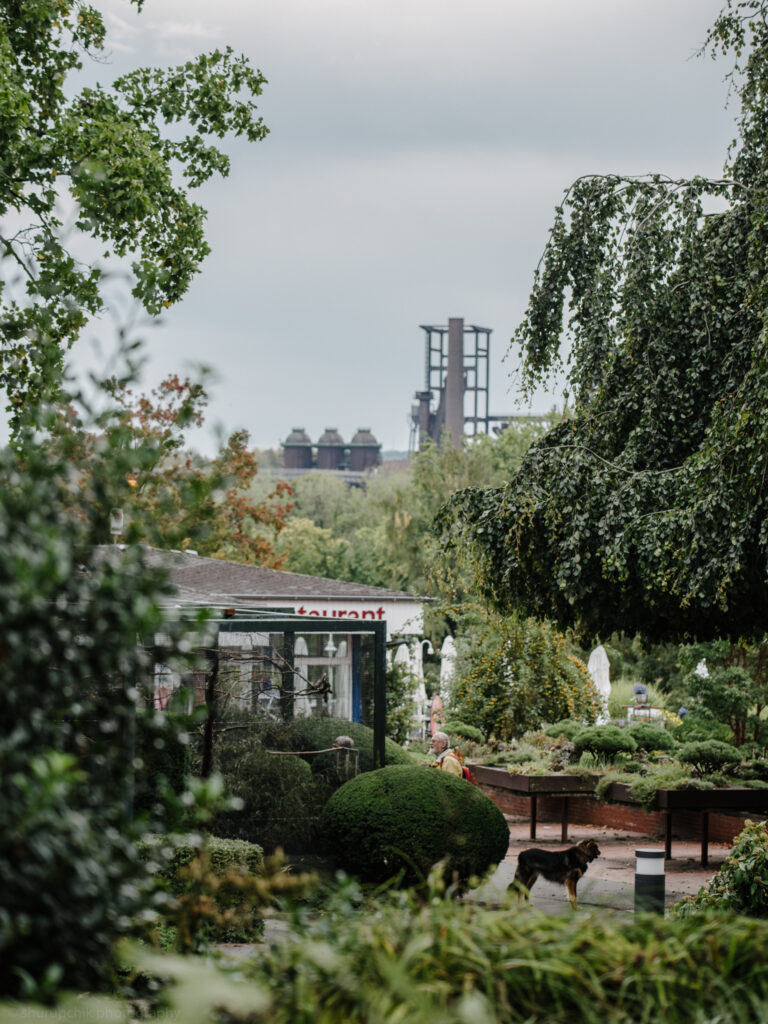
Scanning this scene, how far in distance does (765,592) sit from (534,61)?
20.6 feet

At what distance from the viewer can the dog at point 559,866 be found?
923cm

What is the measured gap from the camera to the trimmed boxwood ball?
923 centimetres

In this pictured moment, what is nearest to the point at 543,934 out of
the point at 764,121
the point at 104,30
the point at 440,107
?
the point at 764,121

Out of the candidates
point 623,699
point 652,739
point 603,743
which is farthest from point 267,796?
point 623,699

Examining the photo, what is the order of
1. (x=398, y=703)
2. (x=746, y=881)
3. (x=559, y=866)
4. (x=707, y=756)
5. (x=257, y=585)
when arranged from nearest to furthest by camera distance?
(x=746, y=881), (x=559, y=866), (x=707, y=756), (x=398, y=703), (x=257, y=585)

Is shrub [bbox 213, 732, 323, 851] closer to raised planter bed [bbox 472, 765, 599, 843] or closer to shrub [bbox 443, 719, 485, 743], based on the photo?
raised planter bed [bbox 472, 765, 599, 843]

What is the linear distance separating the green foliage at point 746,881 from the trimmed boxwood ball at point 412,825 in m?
2.24

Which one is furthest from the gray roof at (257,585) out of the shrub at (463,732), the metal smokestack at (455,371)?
the metal smokestack at (455,371)

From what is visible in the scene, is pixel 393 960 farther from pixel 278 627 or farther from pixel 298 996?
pixel 278 627

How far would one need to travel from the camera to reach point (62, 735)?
9.34ft

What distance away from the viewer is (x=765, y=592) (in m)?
10.4

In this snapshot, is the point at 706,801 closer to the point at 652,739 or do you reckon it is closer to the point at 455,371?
the point at 652,739

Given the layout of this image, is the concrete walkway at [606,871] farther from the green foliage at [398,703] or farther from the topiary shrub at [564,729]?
the green foliage at [398,703]

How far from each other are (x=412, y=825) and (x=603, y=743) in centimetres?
625
